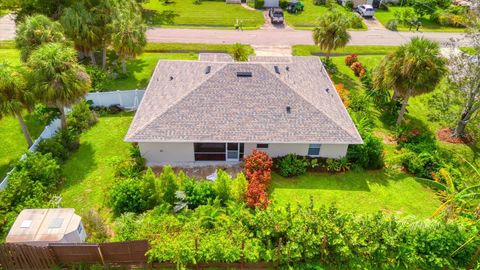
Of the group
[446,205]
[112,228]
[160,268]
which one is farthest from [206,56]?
[446,205]

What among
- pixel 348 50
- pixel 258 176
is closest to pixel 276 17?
pixel 348 50

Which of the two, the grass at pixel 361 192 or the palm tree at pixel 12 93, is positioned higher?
the palm tree at pixel 12 93

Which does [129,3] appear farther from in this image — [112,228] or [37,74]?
[112,228]

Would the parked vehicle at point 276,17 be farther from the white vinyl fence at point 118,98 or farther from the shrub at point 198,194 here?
the shrub at point 198,194

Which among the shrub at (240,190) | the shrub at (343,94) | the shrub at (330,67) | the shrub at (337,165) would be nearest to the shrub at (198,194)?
the shrub at (240,190)

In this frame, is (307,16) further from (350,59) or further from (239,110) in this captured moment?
(239,110)

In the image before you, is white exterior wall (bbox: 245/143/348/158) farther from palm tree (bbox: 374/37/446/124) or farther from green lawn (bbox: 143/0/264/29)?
green lawn (bbox: 143/0/264/29)

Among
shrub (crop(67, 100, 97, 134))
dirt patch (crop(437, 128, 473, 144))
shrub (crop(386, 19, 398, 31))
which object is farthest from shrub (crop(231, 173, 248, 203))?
shrub (crop(386, 19, 398, 31))
